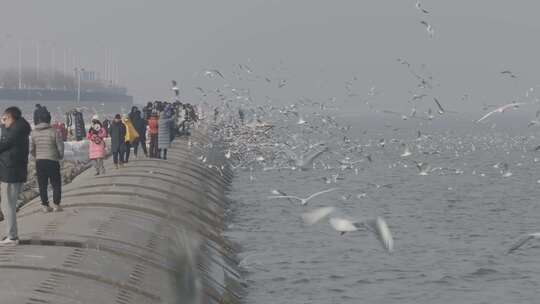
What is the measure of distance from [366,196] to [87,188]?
30763 mm

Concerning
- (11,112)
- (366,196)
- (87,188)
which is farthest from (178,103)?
(11,112)

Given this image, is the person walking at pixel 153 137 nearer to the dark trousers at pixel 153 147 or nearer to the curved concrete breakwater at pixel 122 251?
the dark trousers at pixel 153 147

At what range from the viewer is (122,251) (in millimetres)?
14977

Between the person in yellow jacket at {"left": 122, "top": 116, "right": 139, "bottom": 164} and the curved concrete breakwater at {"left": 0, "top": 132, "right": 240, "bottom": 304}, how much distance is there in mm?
4435

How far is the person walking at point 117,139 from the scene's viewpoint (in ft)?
102

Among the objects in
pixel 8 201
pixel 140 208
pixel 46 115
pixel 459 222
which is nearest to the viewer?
pixel 8 201

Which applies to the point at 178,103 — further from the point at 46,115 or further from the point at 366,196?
the point at 46,115

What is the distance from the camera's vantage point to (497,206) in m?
49.0

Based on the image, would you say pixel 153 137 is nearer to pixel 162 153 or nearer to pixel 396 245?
pixel 162 153

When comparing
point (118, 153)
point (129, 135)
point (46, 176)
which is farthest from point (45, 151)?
point (129, 135)

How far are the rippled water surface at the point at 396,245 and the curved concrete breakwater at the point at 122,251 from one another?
2069mm

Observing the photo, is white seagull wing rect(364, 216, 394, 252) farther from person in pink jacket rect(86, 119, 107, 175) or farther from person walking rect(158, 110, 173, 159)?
person walking rect(158, 110, 173, 159)

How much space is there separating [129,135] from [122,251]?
60.5 ft

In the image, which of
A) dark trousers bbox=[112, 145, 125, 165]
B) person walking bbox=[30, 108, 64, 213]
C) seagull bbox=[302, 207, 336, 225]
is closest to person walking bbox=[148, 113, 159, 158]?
dark trousers bbox=[112, 145, 125, 165]
